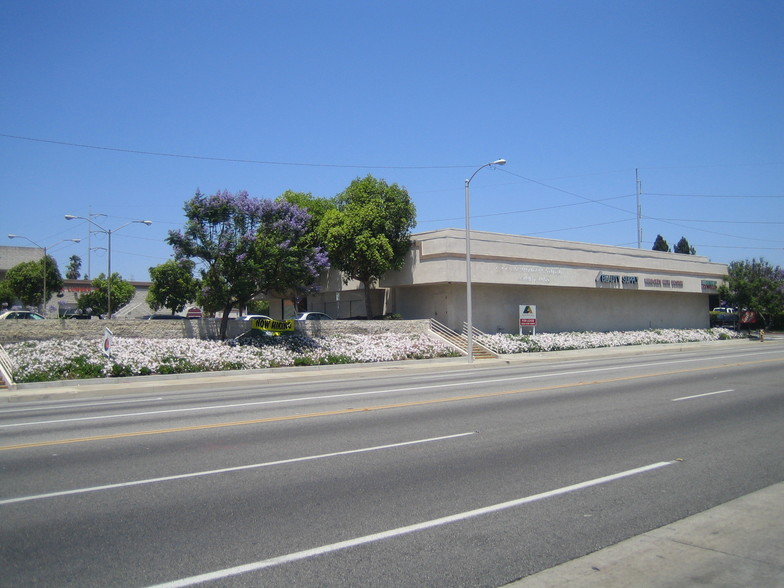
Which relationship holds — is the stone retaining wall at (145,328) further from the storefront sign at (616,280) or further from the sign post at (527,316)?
the storefront sign at (616,280)

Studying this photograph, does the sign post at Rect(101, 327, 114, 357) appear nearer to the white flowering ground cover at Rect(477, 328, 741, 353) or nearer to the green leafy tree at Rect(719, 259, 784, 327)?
the white flowering ground cover at Rect(477, 328, 741, 353)

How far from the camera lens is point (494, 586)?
4883 millimetres

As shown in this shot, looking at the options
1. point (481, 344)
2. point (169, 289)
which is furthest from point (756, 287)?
point (169, 289)

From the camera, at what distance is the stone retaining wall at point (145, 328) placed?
2466cm

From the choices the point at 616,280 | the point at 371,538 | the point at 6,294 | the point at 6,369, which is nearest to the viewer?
the point at 371,538

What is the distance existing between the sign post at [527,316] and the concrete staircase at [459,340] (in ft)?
9.63

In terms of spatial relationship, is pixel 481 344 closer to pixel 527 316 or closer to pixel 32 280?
pixel 527 316

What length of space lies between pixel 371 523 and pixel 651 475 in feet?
12.7

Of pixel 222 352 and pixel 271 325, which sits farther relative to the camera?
pixel 271 325

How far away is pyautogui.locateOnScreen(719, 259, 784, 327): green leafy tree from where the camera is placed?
4834 centimetres

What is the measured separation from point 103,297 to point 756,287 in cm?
5300

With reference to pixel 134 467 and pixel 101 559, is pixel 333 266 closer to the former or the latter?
pixel 134 467

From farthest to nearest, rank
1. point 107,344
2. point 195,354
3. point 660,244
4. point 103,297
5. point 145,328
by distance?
point 660,244, point 103,297, point 145,328, point 195,354, point 107,344

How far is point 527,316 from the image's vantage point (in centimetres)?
3850
